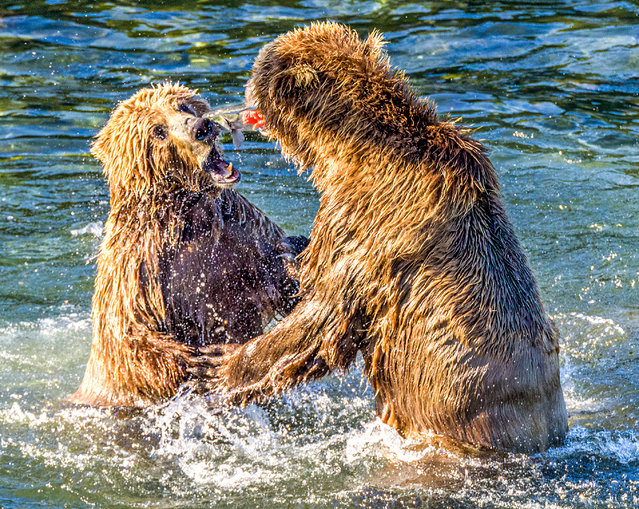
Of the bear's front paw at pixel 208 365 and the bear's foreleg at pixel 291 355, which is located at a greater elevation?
the bear's foreleg at pixel 291 355

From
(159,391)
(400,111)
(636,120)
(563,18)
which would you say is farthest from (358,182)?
(563,18)

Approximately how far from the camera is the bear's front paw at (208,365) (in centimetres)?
508

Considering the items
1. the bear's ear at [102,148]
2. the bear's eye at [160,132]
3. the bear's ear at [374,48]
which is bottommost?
the bear's ear at [102,148]

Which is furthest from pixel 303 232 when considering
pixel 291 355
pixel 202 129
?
pixel 291 355

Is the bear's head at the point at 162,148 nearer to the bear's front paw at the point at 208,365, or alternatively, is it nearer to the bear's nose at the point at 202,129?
the bear's nose at the point at 202,129

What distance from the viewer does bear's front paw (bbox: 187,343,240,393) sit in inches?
200

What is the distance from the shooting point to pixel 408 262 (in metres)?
4.22

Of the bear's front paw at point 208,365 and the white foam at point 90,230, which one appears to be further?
the white foam at point 90,230

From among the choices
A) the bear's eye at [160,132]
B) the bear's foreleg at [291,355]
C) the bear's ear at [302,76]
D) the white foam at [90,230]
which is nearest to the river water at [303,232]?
the white foam at [90,230]

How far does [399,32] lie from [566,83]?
8.46 ft

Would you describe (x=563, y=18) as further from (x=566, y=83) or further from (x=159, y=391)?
(x=159, y=391)

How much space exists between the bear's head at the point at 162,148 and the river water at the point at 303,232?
753 mm

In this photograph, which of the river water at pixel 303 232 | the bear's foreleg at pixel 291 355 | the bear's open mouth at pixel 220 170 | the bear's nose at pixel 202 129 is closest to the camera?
the bear's foreleg at pixel 291 355

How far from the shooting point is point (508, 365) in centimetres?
422
